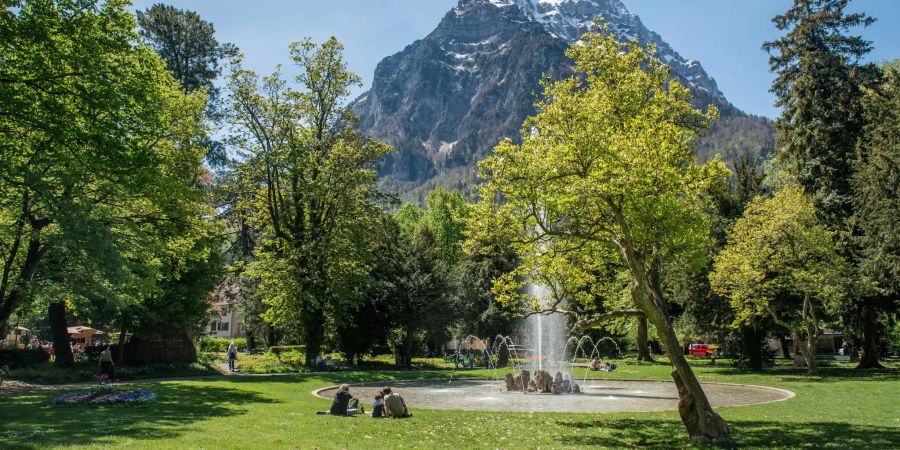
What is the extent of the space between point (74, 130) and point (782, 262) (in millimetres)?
33317

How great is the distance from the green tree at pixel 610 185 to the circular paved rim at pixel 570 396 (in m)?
4.35

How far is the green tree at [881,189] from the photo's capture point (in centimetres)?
2911

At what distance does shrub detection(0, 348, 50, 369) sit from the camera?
3023cm

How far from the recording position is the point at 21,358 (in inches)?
1233

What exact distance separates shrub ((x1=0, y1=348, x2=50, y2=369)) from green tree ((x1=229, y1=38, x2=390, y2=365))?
12.9 metres

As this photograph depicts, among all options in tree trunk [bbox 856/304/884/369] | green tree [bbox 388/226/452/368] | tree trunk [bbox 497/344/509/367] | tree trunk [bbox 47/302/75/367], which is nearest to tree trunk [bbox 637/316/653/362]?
tree trunk [bbox 497/344/509/367]

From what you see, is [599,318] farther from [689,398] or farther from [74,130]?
[74,130]

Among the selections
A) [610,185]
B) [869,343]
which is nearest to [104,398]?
[610,185]

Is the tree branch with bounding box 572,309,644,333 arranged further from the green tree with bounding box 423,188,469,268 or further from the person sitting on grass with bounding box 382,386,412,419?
the green tree with bounding box 423,188,469,268

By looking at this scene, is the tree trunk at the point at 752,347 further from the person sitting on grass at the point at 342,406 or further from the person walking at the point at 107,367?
the person walking at the point at 107,367

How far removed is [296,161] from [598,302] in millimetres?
30406

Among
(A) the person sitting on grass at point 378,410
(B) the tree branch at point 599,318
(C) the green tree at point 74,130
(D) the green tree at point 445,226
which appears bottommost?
(A) the person sitting on grass at point 378,410

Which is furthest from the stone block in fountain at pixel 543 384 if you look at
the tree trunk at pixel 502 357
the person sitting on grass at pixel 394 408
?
the tree trunk at pixel 502 357

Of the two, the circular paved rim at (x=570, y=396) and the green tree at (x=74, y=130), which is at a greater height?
the green tree at (x=74, y=130)
